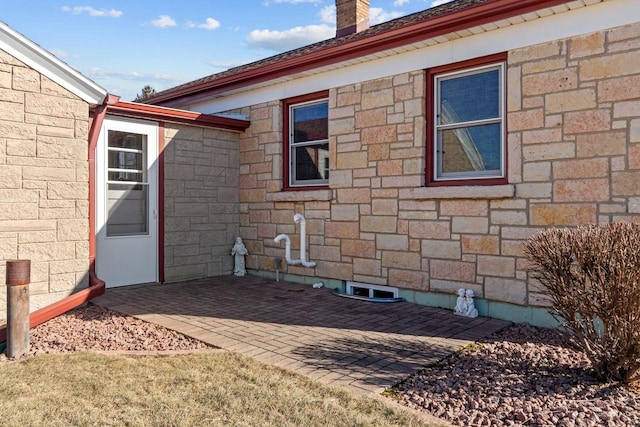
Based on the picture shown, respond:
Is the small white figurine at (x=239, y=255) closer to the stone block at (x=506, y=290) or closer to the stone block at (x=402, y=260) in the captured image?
the stone block at (x=402, y=260)

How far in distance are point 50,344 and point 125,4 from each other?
26.5ft

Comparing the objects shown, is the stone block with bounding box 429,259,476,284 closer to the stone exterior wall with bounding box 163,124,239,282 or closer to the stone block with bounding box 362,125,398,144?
the stone block with bounding box 362,125,398,144

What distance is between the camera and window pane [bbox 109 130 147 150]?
7.20 m

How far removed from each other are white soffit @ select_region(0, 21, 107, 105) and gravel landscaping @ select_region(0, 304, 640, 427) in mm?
2701

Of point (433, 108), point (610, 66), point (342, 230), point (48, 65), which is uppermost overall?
point (48, 65)

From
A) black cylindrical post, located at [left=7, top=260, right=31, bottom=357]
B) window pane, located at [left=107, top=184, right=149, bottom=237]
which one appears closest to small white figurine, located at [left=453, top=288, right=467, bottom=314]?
black cylindrical post, located at [left=7, top=260, right=31, bottom=357]

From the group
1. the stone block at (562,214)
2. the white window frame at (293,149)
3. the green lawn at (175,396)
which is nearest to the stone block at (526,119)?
the stone block at (562,214)

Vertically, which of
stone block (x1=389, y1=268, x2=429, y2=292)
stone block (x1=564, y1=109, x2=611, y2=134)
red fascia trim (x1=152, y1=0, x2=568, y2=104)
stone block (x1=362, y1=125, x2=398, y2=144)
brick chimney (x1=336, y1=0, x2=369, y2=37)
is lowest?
stone block (x1=389, y1=268, x2=429, y2=292)

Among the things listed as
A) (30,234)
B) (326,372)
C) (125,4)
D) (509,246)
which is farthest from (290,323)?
(125,4)

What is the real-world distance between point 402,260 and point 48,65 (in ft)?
16.0

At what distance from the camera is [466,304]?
571 cm

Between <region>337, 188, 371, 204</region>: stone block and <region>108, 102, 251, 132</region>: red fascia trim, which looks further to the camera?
<region>108, 102, 251, 132</region>: red fascia trim

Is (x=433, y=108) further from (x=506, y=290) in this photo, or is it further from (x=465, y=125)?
(x=506, y=290)

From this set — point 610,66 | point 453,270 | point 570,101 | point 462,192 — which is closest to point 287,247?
point 453,270
